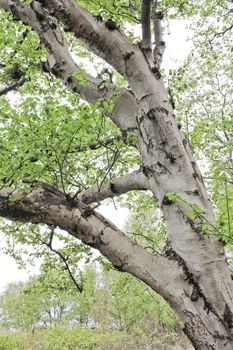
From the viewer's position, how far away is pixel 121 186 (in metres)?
3.42

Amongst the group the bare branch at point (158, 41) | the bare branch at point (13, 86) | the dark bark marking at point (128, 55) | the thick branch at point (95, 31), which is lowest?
the dark bark marking at point (128, 55)

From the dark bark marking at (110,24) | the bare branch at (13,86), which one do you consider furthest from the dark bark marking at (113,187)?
the bare branch at (13,86)

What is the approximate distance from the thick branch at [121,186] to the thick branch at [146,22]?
130cm

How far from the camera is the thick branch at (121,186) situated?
3.23 m

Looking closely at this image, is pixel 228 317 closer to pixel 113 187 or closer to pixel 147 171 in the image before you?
pixel 147 171

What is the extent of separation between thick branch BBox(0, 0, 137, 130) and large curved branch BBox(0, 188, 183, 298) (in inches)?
44.5

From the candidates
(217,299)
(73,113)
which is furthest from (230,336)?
(73,113)

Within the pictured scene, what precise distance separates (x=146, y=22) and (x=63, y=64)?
110 cm

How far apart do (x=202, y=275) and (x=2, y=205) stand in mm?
1681

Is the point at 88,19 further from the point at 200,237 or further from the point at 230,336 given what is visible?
the point at 230,336

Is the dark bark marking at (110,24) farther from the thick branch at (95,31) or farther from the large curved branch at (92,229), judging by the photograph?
the large curved branch at (92,229)

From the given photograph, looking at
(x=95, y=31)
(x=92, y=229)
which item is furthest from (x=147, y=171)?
(x=95, y=31)

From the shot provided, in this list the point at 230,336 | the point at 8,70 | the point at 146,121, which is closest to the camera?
the point at 230,336

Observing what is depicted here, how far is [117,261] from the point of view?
8.41 ft
